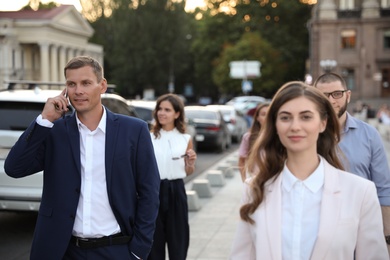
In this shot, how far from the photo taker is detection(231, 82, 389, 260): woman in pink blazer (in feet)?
10.1

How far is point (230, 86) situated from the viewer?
7262 centimetres

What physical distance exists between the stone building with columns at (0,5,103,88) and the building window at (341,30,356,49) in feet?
118

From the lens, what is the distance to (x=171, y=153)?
6.60 m

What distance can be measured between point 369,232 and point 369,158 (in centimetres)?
179

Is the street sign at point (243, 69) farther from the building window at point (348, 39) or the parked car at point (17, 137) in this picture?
the parked car at point (17, 137)

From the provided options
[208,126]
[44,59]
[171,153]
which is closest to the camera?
[171,153]

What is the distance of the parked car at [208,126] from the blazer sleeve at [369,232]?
804 inches

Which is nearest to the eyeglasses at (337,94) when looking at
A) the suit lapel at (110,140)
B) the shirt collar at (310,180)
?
the suit lapel at (110,140)

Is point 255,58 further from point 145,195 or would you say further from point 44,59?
point 145,195

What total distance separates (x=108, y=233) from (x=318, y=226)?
150 cm

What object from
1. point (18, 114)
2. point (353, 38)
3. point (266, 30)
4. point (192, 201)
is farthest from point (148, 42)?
point (18, 114)

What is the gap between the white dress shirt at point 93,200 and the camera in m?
4.12

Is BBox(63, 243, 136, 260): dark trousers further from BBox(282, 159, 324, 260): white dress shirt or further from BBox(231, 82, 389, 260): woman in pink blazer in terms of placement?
BBox(282, 159, 324, 260): white dress shirt

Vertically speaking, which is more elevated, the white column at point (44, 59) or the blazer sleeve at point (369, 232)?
the white column at point (44, 59)
